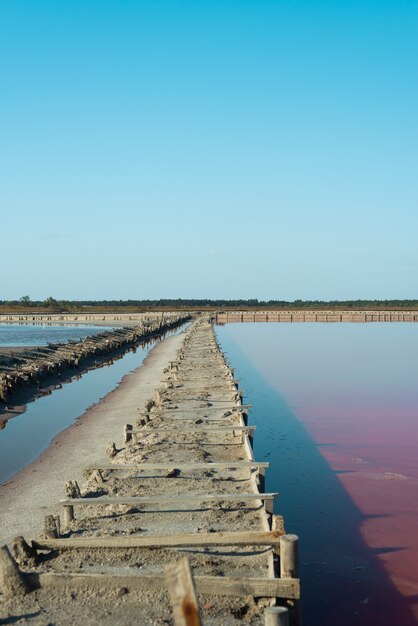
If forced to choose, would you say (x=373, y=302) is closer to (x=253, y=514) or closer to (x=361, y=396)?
(x=361, y=396)

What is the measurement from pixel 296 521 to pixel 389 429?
8.06 metres

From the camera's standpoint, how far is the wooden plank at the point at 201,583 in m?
5.98

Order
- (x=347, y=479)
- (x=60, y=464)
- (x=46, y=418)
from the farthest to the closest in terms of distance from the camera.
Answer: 1. (x=46, y=418)
2. (x=60, y=464)
3. (x=347, y=479)

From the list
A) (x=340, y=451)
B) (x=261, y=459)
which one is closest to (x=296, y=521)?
(x=261, y=459)

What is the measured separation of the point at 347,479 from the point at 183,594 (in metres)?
10.3

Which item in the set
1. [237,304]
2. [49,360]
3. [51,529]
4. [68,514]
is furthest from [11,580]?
[237,304]

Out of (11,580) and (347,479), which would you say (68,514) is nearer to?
(11,580)

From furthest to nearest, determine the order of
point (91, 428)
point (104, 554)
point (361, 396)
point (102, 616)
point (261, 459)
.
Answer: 1. point (361, 396)
2. point (91, 428)
3. point (261, 459)
4. point (104, 554)
5. point (102, 616)

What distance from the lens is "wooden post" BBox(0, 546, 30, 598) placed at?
6.13 metres

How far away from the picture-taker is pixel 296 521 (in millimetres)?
10352

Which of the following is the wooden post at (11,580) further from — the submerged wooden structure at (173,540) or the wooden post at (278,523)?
the wooden post at (278,523)

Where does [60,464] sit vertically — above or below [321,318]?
below

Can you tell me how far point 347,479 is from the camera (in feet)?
42.3

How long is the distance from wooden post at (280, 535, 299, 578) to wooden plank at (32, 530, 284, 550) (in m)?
0.62
